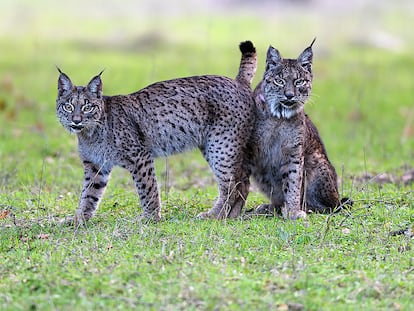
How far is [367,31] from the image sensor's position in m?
30.0

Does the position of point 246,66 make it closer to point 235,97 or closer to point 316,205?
point 235,97

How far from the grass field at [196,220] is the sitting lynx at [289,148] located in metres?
0.45

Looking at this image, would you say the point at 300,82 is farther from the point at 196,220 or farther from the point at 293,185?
the point at 196,220

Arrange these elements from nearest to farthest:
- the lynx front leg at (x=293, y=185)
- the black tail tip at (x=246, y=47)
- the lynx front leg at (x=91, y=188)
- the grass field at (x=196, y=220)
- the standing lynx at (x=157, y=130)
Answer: the grass field at (x=196, y=220)
the lynx front leg at (x=293, y=185)
the standing lynx at (x=157, y=130)
the lynx front leg at (x=91, y=188)
the black tail tip at (x=246, y=47)

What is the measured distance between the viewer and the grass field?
6855 mm

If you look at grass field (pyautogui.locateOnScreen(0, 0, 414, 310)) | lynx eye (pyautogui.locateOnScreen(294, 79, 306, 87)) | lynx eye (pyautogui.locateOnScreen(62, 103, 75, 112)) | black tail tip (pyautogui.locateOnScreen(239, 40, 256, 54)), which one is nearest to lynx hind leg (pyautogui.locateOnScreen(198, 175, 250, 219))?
grass field (pyautogui.locateOnScreen(0, 0, 414, 310))

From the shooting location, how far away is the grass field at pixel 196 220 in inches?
270

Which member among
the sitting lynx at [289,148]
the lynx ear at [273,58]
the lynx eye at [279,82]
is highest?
the lynx ear at [273,58]

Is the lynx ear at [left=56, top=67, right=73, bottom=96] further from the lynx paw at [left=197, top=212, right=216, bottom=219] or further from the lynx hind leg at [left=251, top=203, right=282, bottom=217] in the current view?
the lynx hind leg at [left=251, top=203, right=282, bottom=217]

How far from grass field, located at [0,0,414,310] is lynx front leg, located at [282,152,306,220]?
0.21 metres

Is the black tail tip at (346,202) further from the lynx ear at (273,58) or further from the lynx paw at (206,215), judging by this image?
the lynx ear at (273,58)

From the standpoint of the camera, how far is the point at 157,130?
32.5ft

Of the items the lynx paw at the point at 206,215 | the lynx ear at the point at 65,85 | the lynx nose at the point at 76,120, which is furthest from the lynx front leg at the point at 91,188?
the lynx paw at the point at 206,215

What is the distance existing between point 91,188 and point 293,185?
2381mm
